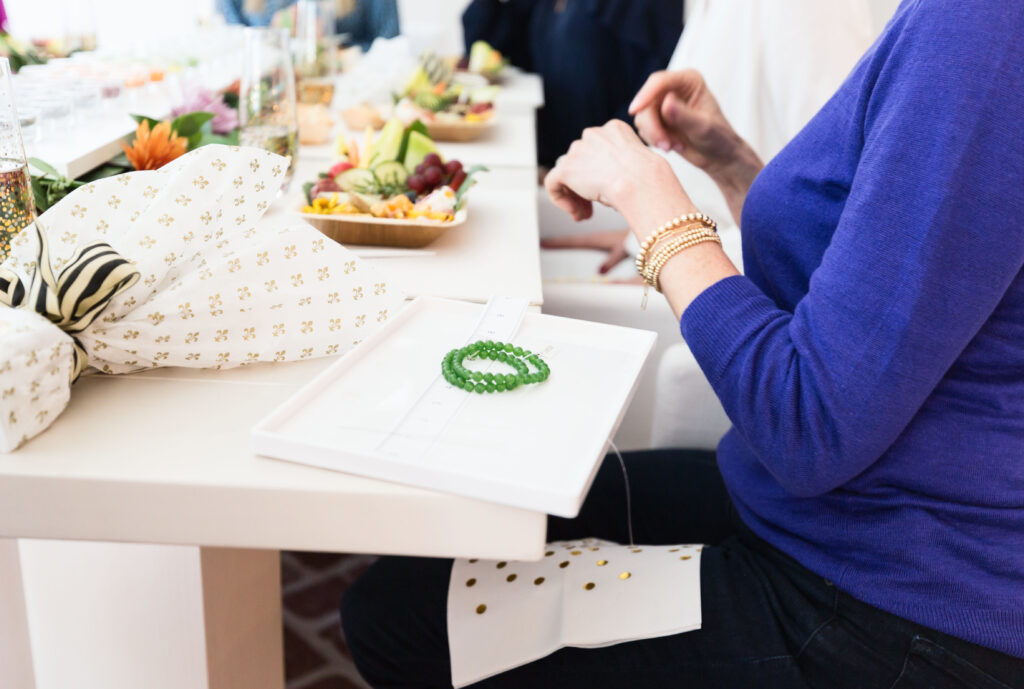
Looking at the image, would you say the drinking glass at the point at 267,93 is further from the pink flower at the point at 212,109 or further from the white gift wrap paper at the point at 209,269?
the white gift wrap paper at the point at 209,269

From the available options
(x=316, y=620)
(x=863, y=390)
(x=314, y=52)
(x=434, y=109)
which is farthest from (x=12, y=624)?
(x=314, y=52)

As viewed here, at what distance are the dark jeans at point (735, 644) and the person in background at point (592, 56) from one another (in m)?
2.20

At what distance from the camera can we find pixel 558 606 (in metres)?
0.74

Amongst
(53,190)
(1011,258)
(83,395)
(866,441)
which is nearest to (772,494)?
(866,441)

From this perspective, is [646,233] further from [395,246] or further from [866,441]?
[395,246]

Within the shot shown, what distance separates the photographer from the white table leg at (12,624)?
0.70 m

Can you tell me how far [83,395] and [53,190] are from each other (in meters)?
0.30

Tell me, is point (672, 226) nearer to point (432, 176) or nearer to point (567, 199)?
point (567, 199)

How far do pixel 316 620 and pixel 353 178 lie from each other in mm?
836

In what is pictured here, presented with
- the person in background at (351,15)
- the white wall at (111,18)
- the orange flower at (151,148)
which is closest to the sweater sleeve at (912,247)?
the orange flower at (151,148)

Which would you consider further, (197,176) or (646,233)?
(646,233)

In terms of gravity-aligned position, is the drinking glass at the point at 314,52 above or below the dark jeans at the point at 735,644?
above

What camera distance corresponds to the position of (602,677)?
73 centimetres

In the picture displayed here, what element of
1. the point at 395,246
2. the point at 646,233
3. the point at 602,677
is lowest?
the point at 602,677
